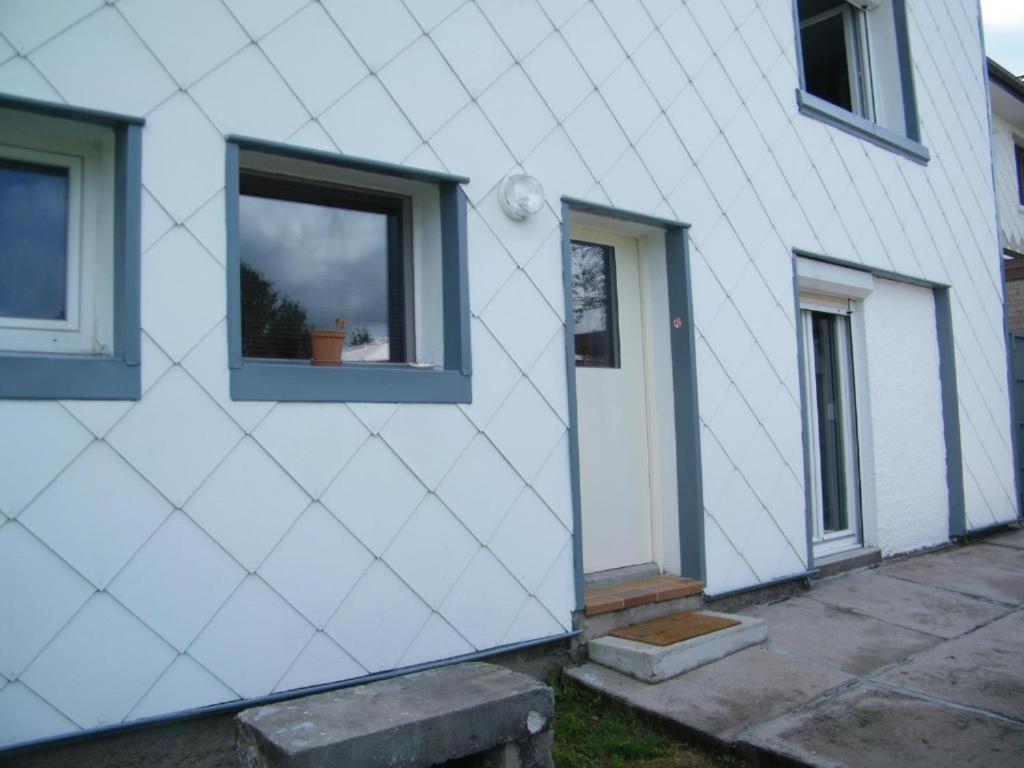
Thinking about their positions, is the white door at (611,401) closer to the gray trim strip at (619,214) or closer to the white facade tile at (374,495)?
the gray trim strip at (619,214)

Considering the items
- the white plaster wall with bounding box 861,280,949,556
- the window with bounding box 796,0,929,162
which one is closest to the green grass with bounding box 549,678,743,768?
the white plaster wall with bounding box 861,280,949,556

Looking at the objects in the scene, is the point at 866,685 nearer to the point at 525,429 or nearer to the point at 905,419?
the point at 525,429

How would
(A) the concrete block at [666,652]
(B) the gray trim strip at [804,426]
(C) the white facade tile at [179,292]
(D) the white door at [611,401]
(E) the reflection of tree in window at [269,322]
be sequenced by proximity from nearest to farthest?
(C) the white facade tile at [179,292] → (E) the reflection of tree in window at [269,322] → (A) the concrete block at [666,652] → (D) the white door at [611,401] → (B) the gray trim strip at [804,426]

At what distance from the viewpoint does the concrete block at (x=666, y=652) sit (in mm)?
3738

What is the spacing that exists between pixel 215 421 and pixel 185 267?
0.58m

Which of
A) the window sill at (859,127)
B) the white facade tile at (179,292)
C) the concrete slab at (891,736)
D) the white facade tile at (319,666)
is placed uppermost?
the window sill at (859,127)

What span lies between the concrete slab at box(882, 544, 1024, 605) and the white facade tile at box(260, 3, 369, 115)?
506 cm

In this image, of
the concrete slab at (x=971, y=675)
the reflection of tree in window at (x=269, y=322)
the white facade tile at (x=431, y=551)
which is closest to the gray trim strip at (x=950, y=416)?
the concrete slab at (x=971, y=675)

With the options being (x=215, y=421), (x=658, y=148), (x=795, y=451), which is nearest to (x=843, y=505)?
(x=795, y=451)

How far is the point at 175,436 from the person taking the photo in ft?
9.48

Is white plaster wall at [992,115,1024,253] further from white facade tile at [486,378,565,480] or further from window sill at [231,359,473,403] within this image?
window sill at [231,359,473,403]

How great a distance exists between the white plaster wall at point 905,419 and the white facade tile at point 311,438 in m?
4.57

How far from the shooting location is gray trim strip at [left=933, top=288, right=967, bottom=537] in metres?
7.11

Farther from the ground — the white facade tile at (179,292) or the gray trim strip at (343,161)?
the gray trim strip at (343,161)
